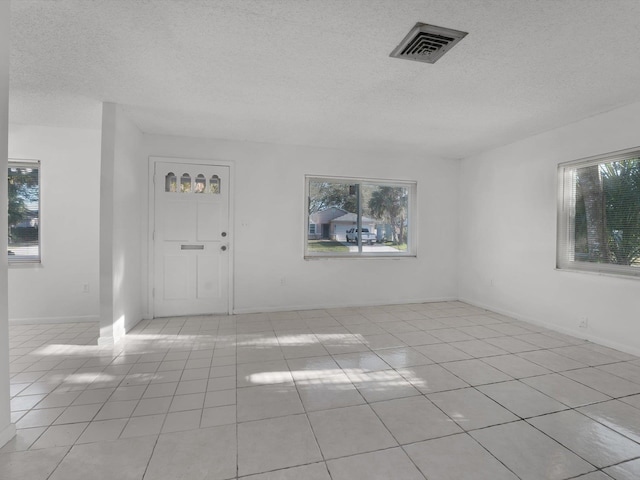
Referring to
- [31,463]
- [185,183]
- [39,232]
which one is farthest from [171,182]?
[31,463]

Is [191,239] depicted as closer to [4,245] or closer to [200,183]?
[200,183]

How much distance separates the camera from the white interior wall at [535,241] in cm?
318

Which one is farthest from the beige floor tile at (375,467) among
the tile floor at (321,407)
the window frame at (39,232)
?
the window frame at (39,232)

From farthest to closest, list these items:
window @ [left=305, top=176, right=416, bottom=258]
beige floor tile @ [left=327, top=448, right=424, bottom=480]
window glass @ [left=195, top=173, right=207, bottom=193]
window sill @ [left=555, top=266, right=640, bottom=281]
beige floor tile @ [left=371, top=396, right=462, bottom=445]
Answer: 1. window @ [left=305, top=176, right=416, bottom=258]
2. window glass @ [left=195, top=173, right=207, bottom=193]
3. window sill @ [left=555, top=266, right=640, bottom=281]
4. beige floor tile @ [left=371, top=396, right=462, bottom=445]
5. beige floor tile @ [left=327, top=448, right=424, bottom=480]

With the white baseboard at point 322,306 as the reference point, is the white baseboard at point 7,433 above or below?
below

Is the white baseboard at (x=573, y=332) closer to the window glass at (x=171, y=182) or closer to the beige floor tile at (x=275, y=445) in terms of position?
the beige floor tile at (x=275, y=445)

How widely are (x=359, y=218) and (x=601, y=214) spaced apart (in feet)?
9.66

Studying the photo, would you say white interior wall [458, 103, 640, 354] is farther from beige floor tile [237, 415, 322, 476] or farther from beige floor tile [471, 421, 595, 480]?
beige floor tile [237, 415, 322, 476]

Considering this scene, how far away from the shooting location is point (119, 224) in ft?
11.3

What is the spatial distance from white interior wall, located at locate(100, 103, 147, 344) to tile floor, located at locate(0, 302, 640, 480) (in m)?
0.39

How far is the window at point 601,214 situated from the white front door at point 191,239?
4.30 m

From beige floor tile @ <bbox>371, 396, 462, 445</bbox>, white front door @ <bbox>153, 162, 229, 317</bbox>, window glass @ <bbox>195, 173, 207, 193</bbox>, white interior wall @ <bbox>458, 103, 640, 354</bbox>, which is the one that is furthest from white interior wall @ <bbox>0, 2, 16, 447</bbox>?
white interior wall @ <bbox>458, 103, 640, 354</bbox>

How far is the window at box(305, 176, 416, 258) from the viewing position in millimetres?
4934

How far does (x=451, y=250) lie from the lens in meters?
5.41
